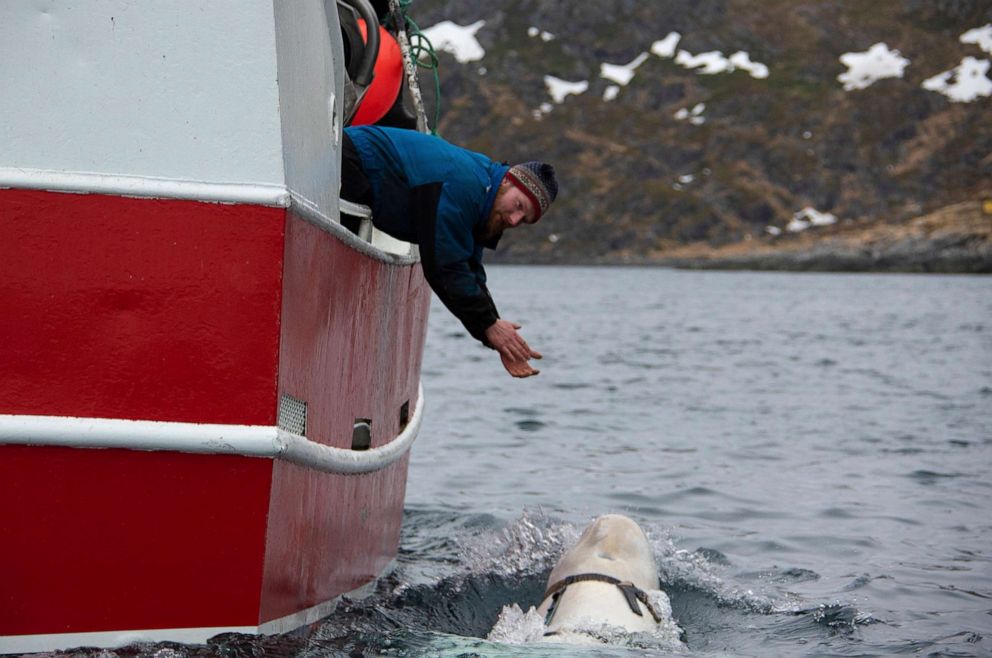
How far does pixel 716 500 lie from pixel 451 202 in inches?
237

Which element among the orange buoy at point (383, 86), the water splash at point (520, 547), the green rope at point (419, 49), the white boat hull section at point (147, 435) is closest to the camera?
the white boat hull section at point (147, 435)

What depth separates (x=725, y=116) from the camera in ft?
496

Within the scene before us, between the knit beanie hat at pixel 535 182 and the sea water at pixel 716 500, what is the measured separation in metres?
1.81

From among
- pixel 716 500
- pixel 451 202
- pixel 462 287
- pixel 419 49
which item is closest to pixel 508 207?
pixel 451 202

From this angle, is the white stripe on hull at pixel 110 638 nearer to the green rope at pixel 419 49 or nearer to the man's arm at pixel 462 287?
the man's arm at pixel 462 287

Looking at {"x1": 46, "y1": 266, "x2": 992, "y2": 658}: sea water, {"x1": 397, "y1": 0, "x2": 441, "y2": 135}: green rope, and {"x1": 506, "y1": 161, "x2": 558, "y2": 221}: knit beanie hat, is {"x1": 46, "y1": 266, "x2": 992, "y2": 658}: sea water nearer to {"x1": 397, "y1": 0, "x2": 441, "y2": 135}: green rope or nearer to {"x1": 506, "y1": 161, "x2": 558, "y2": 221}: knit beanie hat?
{"x1": 506, "y1": 161, "x2": 558, "y2": 221}: knit beanie hat

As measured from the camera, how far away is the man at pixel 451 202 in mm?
5008

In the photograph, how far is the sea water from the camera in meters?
6.24

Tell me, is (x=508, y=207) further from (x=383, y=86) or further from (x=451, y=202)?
(x=383, y=86)

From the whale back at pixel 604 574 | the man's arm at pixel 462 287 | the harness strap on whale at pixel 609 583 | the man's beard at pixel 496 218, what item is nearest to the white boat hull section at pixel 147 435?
the man's arm at pixel 462 287

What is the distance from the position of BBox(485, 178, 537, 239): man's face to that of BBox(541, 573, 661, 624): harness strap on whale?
71.1 inches

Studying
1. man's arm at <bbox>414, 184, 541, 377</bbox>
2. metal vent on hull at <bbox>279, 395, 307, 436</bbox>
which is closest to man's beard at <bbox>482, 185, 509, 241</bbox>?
man's arm at <bbox>414, 184, 541, 377</bbox>

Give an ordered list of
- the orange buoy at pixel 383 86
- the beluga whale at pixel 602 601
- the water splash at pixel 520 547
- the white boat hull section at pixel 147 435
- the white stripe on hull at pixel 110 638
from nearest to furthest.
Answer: the white boat hull section at pixel 147 435
the white stripe on hull at pixel 110 638
the beluga whale at pixel 602 601
the orange buoy at pixel 383 86
the water splash at pixel 520 547

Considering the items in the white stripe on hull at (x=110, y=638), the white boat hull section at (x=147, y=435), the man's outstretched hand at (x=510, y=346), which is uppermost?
the man's outstretched hand at (x=510, y=346)
